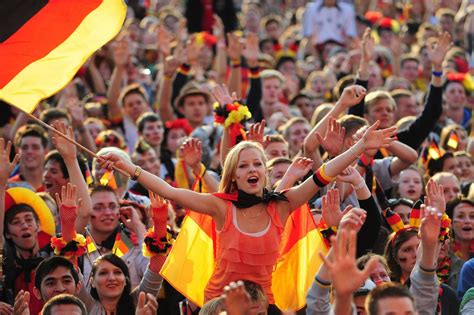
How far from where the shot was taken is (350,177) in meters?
8.95

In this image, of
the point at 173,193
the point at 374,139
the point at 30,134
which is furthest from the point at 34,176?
the point at 374,139

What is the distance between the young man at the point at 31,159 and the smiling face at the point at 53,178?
23.3 inches

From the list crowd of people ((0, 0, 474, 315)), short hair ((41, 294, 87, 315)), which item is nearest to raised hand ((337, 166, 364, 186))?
crowd of people ((0, 0, 474, 315))

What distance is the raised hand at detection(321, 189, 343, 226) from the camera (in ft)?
28.6

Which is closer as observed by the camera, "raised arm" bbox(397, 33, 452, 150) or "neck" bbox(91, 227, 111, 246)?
"neck" bbox(91, 227, 111, 246)

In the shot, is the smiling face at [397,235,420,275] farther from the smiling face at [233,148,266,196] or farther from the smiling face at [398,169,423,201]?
the smiling face at [398,169,423,201]

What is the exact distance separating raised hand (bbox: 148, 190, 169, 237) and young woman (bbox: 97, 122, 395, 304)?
438 mm

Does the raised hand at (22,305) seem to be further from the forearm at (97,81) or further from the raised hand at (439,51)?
the forearm at (97,81)

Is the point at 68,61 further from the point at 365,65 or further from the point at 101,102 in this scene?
the point at 101,102

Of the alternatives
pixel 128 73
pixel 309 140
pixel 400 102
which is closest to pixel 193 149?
pixel 309 140

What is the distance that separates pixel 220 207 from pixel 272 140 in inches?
107

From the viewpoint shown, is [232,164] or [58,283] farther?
[58,283]

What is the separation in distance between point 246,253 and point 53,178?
3376 millimetres

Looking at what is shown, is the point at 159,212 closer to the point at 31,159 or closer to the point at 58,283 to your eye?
the point at 58,283
